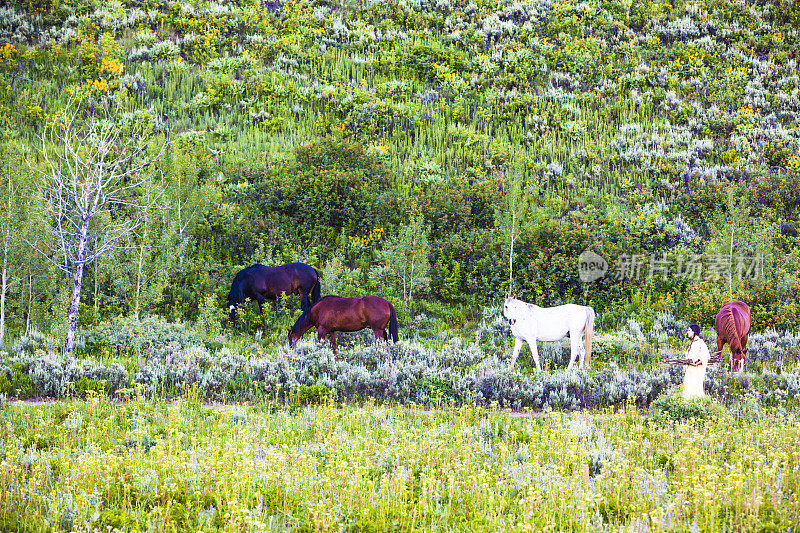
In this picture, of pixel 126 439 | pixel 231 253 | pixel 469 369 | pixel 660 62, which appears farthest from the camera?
pixel 660 62

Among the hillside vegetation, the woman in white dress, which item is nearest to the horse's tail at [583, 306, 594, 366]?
the woman in white dress

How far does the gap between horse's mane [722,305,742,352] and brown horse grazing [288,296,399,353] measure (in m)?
6.82

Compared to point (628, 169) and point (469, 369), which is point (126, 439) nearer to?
point (469, 369)

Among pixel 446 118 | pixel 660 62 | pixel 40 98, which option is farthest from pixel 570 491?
pixel 660 62

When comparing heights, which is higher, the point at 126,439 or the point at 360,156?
the point at 360,156

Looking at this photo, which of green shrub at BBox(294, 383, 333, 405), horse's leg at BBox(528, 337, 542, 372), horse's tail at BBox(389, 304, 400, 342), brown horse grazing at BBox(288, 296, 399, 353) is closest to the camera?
green shrub at BBox(294, 383, 333, 405)

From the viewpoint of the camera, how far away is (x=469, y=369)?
45.7ft

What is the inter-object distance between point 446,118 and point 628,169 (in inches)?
348

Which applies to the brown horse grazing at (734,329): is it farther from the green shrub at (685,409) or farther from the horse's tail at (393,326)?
the horse's tail at (393,326)

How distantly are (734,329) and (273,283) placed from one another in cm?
1144

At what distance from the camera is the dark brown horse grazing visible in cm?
1892

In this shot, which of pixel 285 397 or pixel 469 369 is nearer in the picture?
pixel 285 397

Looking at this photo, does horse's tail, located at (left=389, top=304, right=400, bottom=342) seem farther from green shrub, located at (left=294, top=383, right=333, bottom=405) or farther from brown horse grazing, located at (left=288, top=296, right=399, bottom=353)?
green shrub, located at (left=294, top=383, right=333, bottom=405)

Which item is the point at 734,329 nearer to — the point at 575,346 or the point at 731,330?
the point at 731,330
